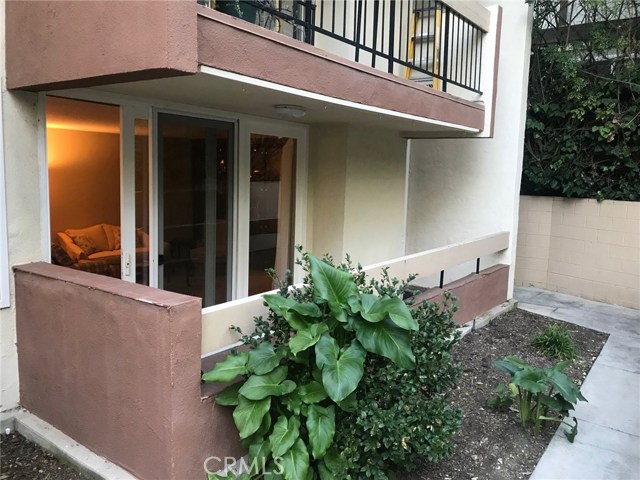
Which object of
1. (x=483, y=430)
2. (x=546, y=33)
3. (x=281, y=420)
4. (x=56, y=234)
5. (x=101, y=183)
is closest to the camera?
(x=281, y=420)

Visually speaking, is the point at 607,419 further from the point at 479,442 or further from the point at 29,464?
the point at 29,464

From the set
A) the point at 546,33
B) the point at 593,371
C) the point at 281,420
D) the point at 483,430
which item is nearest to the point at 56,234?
the point at 281,420

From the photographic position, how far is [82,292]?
9.50 ft

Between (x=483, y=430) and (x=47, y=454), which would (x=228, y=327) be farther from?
(x=483, y=430)

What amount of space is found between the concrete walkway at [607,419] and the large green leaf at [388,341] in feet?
4.49

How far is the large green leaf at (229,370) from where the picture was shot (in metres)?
2.60

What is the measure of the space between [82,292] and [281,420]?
139cm

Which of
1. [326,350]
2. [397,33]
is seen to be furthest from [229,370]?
[397,33]

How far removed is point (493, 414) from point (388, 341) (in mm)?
1792

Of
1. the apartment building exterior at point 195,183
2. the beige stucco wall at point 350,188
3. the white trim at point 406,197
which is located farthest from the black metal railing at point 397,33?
the white trim at point 406,197

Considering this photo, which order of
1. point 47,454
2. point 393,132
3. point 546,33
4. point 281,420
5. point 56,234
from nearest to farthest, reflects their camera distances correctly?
point 281,420
point 47,454
point 56,234
point 393,132
point 546,33

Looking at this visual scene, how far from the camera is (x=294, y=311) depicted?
281 cm

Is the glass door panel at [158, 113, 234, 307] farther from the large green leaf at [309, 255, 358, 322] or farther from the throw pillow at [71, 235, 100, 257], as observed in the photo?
the large green leaf at [309, 255, 358, 322]

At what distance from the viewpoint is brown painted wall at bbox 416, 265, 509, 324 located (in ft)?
18.3
